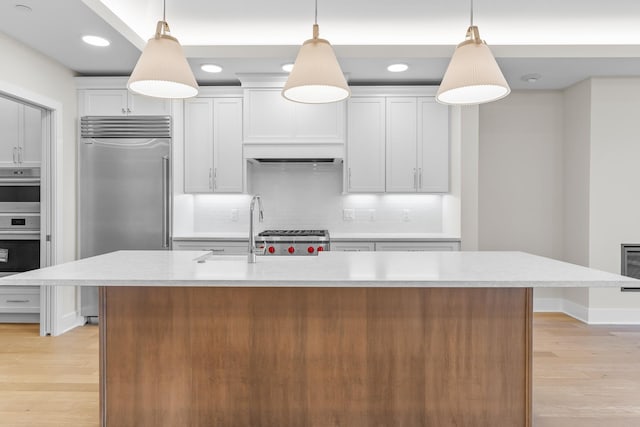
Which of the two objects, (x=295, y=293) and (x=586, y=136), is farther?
(x=586, y=136)

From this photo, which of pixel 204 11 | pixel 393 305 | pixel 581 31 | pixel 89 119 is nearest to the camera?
pixel 393 305

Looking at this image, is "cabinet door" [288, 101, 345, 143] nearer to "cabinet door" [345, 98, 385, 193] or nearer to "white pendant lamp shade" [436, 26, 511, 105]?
"cabinet door" [345, 98, 385, 193]

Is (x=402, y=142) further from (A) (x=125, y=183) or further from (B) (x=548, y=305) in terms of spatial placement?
(A) (x=125, y=183)

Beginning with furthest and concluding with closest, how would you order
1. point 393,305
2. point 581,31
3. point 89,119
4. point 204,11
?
point 89,119, point 581,31, point 204,11, point 393,305

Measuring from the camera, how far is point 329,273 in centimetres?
191

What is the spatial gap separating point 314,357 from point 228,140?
115 inches

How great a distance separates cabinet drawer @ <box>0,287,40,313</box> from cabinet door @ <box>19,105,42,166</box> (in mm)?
1318

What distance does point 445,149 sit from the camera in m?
4.38

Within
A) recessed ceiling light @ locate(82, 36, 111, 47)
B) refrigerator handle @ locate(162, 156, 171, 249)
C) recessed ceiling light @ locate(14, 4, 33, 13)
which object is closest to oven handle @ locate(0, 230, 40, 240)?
refrigerator handle @ locate(162, 156, 171, 249)

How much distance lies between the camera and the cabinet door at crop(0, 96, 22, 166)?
4.18 m

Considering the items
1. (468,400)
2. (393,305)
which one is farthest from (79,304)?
(468,400)

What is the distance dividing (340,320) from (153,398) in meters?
1.03

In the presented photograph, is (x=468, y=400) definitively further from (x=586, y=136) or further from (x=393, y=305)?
(x=586, y=136)

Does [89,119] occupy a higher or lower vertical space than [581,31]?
lower
